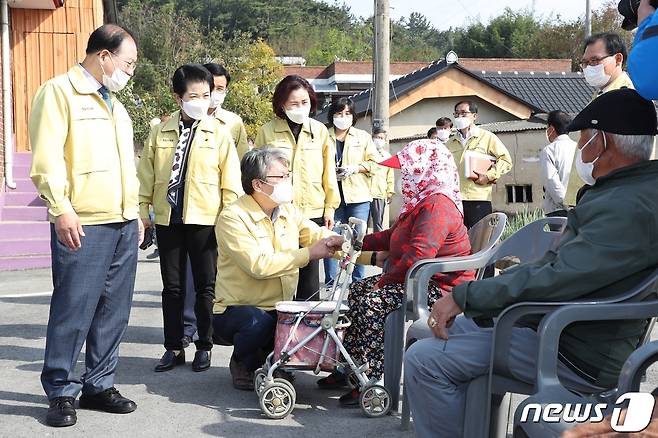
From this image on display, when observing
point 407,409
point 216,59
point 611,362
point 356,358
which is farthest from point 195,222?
point 216,59

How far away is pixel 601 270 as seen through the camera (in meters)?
3.12

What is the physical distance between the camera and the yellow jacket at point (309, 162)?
6.63 meters

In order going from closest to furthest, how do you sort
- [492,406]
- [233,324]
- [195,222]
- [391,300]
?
[492,406]
[391,300]
[233,324]
[195,222]

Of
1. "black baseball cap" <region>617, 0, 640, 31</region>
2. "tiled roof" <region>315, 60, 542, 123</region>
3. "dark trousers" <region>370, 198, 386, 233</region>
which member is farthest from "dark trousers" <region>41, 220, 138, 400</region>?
"tiled roof" <region>315, 60, 542, 123</region>

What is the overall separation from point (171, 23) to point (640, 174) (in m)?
47.1

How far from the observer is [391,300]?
193 inches

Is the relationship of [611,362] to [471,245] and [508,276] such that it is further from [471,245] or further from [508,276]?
[471,245]

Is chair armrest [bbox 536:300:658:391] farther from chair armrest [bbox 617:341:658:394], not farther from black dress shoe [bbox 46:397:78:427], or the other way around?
black dress shoe [bbox 46:397:78:427]

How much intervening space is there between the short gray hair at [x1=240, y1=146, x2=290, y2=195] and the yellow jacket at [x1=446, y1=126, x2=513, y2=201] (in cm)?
365

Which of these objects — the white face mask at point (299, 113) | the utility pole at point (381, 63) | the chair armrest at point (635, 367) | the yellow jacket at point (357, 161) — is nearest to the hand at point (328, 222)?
the white face mask at point (299, 113)

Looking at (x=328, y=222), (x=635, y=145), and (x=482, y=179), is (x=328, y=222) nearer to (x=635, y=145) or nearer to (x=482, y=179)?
(x=482, y=179)

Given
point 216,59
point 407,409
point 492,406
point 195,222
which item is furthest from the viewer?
point 216,59

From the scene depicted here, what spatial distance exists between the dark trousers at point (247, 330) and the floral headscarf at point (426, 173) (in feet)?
3.66

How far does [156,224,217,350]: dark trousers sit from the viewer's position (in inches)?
235
